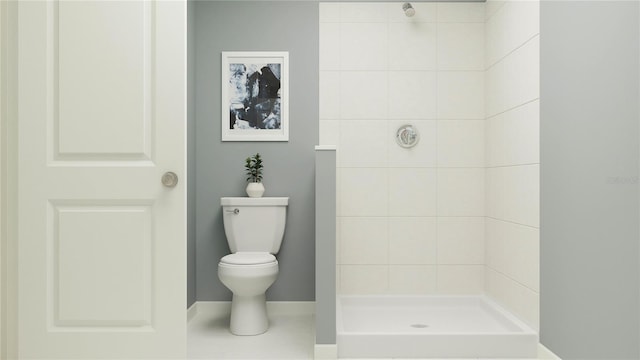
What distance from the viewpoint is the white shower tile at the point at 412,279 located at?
11.1 ft

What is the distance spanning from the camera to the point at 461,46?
3395 mm

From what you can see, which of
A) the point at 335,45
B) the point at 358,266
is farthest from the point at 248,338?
the point at 335,45

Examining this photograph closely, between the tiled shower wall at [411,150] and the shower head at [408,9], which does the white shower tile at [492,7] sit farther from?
the shower head at [408,9]

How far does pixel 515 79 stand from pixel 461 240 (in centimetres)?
115

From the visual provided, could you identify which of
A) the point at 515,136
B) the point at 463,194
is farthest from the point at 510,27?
the point at 463,194

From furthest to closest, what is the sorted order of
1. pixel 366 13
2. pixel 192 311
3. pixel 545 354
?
pixel 366 13 < pixel 192 311 < pixel 545 354

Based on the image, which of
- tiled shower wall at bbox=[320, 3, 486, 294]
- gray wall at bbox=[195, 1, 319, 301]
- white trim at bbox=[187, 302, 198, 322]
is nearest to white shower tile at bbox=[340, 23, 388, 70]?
tiled shower wall at bbox=[320, 3, 486, 294]

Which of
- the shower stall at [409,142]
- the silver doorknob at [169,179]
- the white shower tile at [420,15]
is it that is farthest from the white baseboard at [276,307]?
the white shower tile at [420,15]

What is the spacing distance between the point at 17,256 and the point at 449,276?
258cm

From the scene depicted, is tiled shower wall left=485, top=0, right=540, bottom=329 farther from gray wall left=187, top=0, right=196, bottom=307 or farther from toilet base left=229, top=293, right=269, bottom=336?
gray wall left=187, top=0, right=196, bottom=307

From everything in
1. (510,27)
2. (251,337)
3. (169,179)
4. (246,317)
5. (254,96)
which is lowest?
(251,337)

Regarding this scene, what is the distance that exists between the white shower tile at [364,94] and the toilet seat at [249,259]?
1.12m

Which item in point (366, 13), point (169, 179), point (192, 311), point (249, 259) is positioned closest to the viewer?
point (169, 179)

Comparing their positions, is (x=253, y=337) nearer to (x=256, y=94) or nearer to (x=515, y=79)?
(x=256, y=94)
